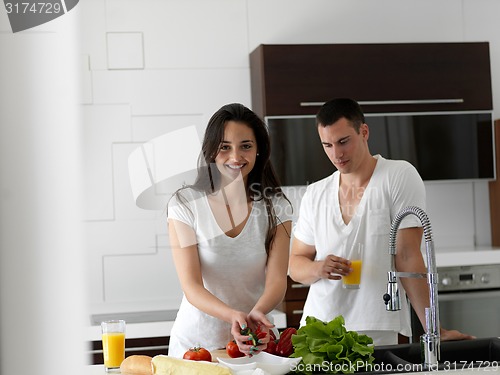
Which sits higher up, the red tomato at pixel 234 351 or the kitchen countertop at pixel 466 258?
the kitchen countertop at pixel 466 258

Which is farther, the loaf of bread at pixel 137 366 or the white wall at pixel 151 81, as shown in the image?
the white wall at pixel 151 81

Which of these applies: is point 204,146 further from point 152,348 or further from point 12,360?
point 12,360

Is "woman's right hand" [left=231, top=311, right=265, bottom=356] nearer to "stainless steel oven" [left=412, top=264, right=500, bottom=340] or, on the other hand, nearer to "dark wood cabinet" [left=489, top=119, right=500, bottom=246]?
"stainless steel oven" [left=412, top=264, right=500, bottom=340]

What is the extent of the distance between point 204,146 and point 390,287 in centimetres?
60

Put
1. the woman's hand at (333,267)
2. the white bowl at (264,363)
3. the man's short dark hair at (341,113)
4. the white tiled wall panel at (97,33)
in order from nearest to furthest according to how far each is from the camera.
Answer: the white bowl at (264,363) → the woman's hand at (333,267) → the man's short dark hair at (341,113) → the white tiled wall panel at (97,33)

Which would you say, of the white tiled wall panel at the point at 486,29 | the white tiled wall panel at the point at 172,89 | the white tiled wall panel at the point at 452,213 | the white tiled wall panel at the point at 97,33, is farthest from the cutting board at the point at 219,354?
the white tiled wall panel at the point at 486,29

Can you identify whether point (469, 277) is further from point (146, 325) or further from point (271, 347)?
point (271, 347)

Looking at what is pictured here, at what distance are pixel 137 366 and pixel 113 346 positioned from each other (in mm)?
122

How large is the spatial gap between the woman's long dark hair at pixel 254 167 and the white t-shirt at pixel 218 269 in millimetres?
59

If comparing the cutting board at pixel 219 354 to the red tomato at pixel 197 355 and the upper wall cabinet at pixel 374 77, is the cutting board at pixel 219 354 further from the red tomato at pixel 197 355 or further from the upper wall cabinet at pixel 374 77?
the upper wall cabinet at pixel 374 77

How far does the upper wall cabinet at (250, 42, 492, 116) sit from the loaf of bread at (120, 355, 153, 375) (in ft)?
5.57

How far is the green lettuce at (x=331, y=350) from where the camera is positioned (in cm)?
128

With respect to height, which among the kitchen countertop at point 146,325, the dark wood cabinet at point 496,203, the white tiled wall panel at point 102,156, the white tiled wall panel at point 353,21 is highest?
the white tiled wall panel at point 353,21

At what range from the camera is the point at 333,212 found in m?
1.84
